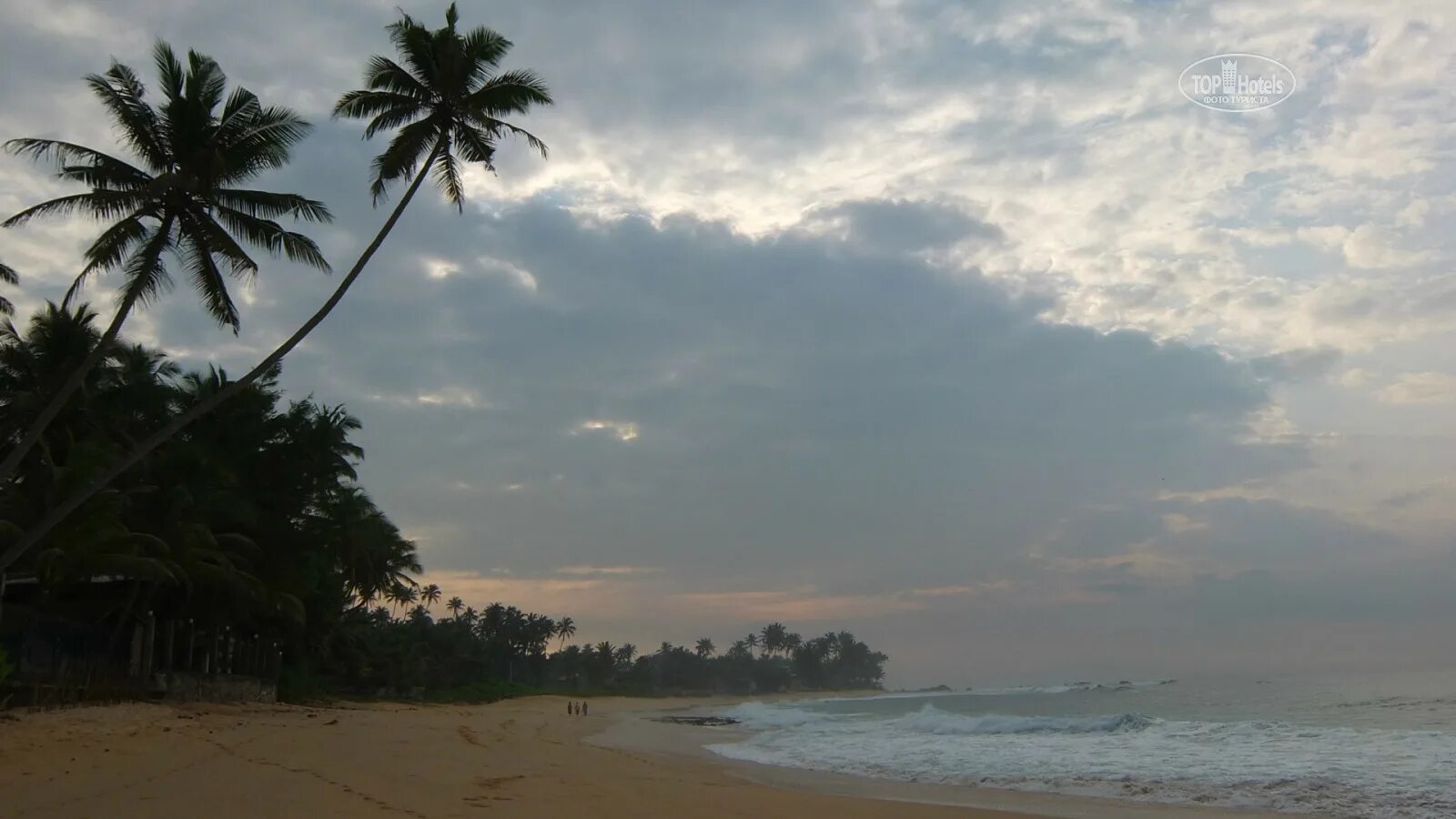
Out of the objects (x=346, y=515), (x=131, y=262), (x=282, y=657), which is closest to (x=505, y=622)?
(x=282, y=657)

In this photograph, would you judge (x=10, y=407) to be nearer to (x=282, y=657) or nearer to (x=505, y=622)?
(x=282, y=657)

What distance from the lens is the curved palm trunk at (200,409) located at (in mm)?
13312

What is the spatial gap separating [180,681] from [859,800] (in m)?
21.9

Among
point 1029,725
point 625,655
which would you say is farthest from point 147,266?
point 625,655

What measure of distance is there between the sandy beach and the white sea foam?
143 cm

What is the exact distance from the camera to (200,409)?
1385 cm

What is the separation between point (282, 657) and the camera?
135 ft

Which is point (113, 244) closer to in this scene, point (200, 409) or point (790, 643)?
point (200, 409)

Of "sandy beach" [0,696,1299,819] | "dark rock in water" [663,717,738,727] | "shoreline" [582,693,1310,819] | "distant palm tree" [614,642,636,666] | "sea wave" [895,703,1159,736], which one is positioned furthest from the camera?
"distant palm tree" [614,642,636,666]

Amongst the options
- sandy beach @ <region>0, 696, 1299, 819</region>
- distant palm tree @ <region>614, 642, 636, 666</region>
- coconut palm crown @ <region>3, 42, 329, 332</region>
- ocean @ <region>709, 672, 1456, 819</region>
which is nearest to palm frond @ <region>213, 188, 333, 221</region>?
coconut palm crown @ <region>3, 42, 329, 332</region>

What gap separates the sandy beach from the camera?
938cm

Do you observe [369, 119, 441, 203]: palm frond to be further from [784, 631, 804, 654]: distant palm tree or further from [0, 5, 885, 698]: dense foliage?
[784, 631, 804, 654]: distant palm tree

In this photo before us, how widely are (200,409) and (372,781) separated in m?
6.15

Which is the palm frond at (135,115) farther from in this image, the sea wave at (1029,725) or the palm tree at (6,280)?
the sea wave at (1029,725)
